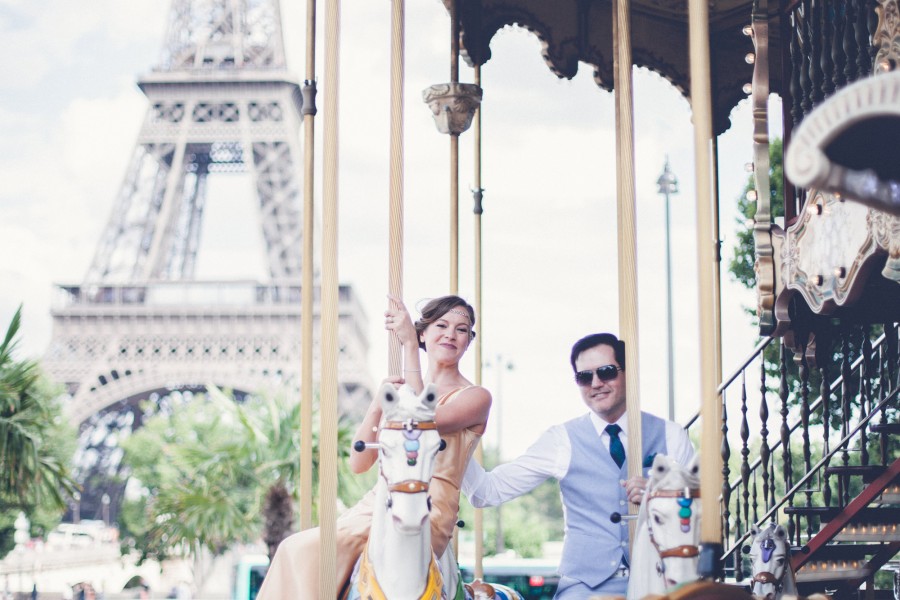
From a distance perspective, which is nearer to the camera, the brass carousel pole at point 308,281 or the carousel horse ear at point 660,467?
the carousel horse ear at point 660,467

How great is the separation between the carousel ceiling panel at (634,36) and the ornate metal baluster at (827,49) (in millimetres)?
1732

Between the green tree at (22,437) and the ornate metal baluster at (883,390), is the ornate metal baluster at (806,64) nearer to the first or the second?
the ornate metal baluster at (883,390)

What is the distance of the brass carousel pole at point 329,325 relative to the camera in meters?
4.73

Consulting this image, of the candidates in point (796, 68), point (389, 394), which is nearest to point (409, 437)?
point (389, 394)

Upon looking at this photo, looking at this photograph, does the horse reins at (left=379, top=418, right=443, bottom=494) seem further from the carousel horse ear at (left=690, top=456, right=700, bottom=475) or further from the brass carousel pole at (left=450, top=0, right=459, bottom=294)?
the brass carousel pole at (left=450, top=0, right=459, bottom=294)

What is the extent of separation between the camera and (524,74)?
4478 centimetres

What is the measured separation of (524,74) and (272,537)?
30.9 m

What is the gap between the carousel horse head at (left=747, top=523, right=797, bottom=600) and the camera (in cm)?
549

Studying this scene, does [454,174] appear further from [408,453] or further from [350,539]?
[408,453]

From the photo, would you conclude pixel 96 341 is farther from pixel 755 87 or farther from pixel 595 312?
pixel 755 87

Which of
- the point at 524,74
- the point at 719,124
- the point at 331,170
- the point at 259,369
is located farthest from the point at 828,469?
the point at 524,74

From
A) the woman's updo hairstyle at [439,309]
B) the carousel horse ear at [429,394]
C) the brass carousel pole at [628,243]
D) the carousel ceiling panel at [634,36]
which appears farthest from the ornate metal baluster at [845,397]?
the carousel horse ear at [429,394]

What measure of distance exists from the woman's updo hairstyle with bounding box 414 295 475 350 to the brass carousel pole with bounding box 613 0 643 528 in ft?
2.33

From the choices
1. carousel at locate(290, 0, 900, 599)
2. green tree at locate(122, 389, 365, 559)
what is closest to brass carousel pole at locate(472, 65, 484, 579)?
carousel at locate(290, 0, 900, 599)
